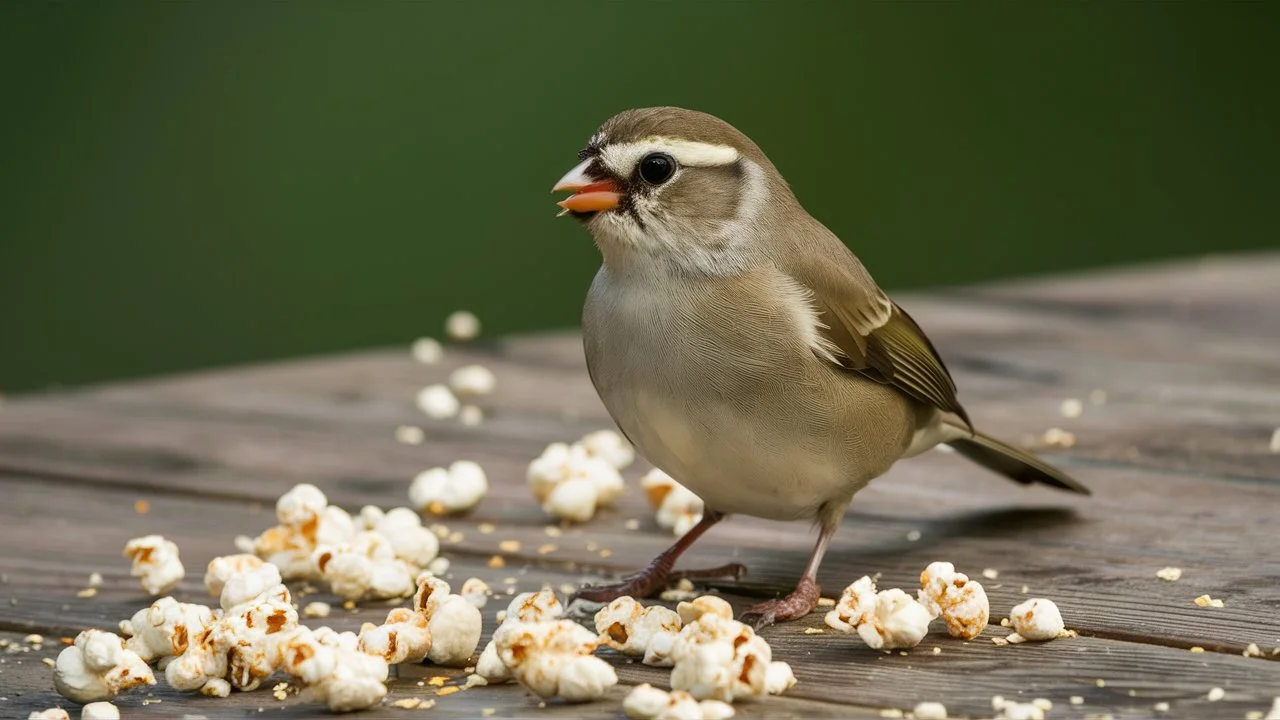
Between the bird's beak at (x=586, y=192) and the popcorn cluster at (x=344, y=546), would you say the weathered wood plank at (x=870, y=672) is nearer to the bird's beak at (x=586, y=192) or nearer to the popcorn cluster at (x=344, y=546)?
the popcorn cluster at (x=344, y=546)

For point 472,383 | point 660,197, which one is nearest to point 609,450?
point 472,383

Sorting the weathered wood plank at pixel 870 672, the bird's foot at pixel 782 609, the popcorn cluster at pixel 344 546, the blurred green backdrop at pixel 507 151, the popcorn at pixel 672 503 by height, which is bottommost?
the weathered wood plank at pixel 870 672


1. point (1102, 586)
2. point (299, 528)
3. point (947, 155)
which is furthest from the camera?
point (947, 155)

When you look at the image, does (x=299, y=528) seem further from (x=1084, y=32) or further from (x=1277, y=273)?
(x=1084, y=32)

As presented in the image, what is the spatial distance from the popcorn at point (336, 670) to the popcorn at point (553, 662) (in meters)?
0.19

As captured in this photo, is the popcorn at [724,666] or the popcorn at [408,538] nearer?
the popcorn at [724,666]

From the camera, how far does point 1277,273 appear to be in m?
6.46

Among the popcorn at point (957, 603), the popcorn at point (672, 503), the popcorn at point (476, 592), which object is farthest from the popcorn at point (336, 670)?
the popcorn at point (672, 503)

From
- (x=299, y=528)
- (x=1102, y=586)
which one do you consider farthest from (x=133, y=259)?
(x=1102, y=586)

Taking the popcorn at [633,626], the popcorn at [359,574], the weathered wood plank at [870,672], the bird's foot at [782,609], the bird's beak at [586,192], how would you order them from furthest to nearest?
1. the popcorn at [359,574]
2. the bird's beak at [586,192]
3. the bird's foot at [782,609]
4. the popcorn at [633,626]
5. the weathered wood plank at [870,672]

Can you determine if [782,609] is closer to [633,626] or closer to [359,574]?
[633,626]

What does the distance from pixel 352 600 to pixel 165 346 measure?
5.80 meters

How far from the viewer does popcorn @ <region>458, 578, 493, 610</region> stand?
3232mm

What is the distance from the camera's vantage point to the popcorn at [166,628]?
9.50 ft
